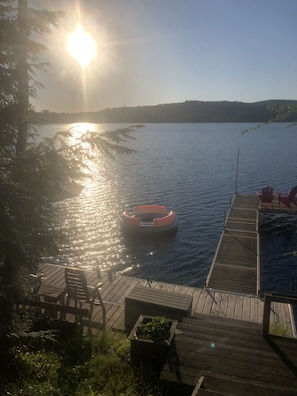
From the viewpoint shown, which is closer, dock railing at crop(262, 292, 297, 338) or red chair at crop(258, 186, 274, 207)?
dock railing at crop(262, 292, 297, 338)

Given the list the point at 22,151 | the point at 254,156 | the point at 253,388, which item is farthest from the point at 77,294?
the point at 254,156

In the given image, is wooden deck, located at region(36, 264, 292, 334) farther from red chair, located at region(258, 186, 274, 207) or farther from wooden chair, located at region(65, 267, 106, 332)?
red chair, located at region(258, 186, 274, 207)

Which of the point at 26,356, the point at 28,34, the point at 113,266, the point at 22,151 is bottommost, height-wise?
the point at 113,266

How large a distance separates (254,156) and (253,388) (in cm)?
7967

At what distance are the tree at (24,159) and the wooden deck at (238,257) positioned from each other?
39.1 feet

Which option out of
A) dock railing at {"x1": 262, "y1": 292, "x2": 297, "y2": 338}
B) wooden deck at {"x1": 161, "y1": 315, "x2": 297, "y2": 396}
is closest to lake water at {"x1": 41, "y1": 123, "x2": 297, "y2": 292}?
dock railing at {"x1": 262, "y1": 292, "x2": 297, "y2": 338}

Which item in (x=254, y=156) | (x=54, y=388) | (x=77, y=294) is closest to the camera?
(x=54, y=388)

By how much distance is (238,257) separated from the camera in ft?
69.1

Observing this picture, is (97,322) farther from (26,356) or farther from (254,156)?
(254,156)

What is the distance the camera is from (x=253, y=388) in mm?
5914

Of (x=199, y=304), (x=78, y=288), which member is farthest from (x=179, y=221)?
(x=78, y=288)

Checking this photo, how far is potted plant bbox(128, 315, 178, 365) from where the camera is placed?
7207mm

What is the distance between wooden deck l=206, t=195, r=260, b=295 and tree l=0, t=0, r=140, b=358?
1191 cm

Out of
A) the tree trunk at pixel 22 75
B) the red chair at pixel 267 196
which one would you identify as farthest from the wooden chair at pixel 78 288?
the red chair at pixel 267 196
